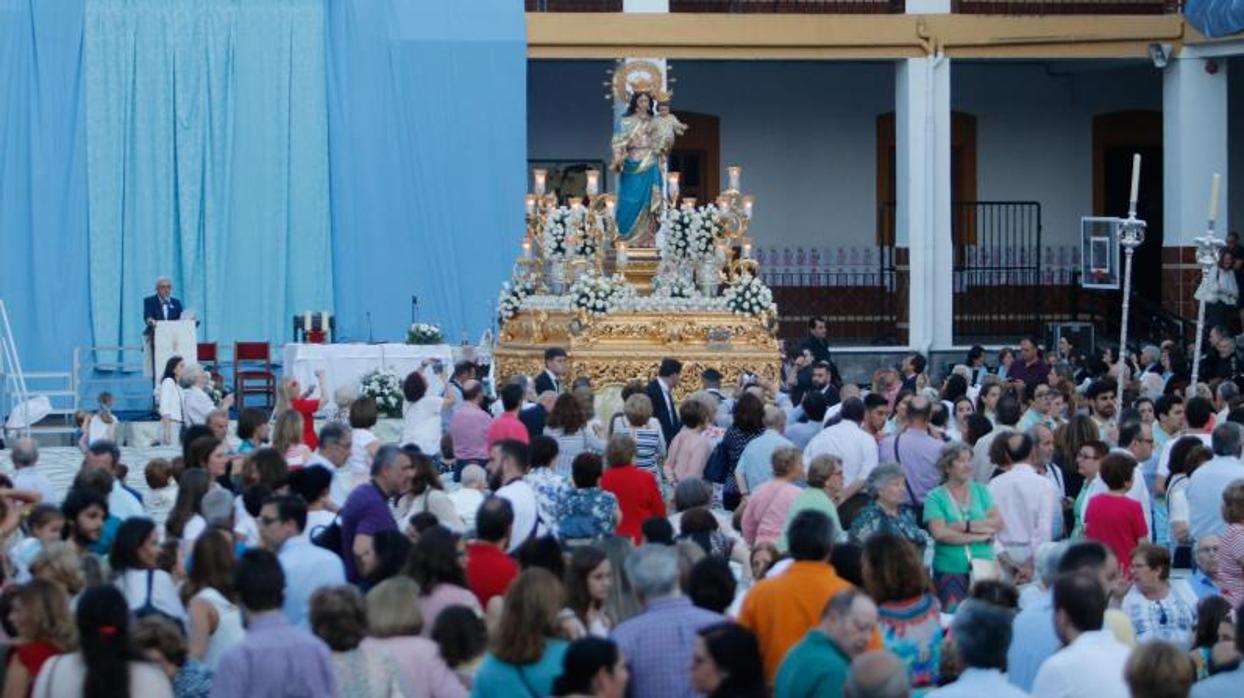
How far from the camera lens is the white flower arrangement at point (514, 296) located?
23047 millimetres

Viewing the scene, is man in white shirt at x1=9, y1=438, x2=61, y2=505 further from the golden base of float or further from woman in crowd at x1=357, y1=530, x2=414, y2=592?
the golden base of float

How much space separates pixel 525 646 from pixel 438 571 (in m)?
1.12

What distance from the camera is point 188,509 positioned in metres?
10.4

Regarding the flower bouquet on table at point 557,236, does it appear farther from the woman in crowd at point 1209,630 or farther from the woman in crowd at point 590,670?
the woman in crowd at point 590,670

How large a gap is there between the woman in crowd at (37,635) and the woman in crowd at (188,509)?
7.24 ft

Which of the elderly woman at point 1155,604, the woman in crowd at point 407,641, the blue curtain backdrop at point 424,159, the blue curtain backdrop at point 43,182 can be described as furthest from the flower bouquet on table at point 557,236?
the woman in crowd at point 407,641

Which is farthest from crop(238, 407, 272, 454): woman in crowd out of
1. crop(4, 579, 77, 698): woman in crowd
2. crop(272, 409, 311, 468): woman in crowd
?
crop(4, 579, 77, 698): woman in crowd

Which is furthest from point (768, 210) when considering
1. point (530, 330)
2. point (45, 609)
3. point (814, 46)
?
point (45, 609)

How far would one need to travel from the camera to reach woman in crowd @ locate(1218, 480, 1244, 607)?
1038 cm

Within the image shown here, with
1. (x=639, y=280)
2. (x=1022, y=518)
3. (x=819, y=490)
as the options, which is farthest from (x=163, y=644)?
(x=639, y=280)

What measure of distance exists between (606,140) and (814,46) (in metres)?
4.06

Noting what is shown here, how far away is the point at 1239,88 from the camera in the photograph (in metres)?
31.1

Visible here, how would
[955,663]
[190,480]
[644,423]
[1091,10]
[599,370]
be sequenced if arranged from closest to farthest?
[955,663] < [190,480] < [644,423] < [599,370] < [1091,10]

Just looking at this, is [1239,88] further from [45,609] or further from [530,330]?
[45,609]
